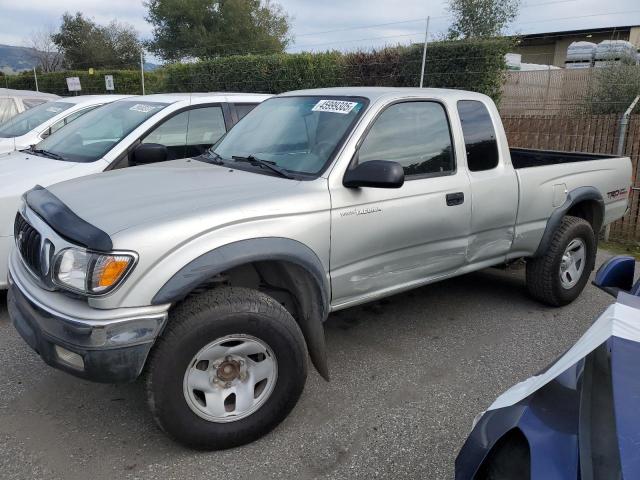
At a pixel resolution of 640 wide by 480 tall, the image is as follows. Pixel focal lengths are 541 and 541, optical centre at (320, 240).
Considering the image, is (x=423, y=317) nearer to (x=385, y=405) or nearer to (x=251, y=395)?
(x=385, y=405)

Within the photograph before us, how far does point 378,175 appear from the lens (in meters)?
3.00

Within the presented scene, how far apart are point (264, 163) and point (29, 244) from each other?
141 cm

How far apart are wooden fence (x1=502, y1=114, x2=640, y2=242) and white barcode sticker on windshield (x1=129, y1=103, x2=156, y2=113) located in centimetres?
550

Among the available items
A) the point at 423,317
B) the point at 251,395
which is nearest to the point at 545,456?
the point at 251,395

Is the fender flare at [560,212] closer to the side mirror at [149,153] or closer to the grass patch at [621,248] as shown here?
the grass patch at [621,248]

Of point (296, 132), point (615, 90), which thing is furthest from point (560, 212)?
point (615, 90)

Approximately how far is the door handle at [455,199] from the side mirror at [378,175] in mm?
793

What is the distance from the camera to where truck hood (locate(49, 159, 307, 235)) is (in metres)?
2.62

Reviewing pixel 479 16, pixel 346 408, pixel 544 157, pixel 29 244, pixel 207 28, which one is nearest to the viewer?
pixel 29 244

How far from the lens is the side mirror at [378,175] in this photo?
299 cm

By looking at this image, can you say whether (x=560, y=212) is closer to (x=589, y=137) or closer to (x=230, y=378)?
(x=230, y=378)

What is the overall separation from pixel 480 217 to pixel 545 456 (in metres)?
2.56

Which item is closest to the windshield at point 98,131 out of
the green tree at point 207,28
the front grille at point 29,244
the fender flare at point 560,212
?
the front grille at point 29,244

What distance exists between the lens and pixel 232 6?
3544cm
